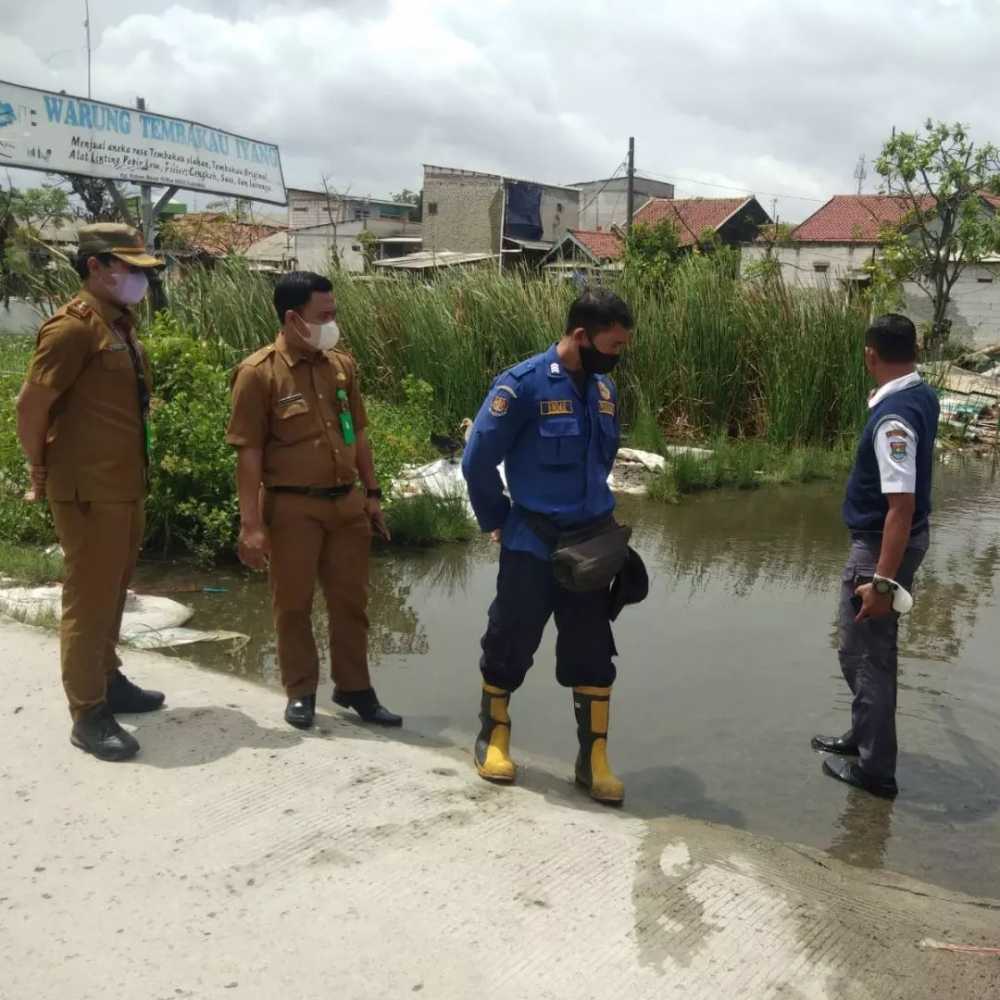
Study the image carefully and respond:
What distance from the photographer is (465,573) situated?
7.04m

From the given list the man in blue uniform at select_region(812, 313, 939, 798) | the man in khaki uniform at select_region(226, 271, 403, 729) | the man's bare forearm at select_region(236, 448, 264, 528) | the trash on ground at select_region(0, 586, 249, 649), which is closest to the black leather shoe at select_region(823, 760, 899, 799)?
the man in blue uniform at select_region(812, 313, 939, 798)

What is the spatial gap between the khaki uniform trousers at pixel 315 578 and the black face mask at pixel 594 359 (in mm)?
1058

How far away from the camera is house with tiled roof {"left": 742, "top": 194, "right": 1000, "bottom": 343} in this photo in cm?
2111

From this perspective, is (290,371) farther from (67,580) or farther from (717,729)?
(717,729)

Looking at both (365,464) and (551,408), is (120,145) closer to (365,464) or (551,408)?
(365,464)

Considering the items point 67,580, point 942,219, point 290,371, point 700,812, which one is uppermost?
point 942,219

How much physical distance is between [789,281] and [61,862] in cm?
1183

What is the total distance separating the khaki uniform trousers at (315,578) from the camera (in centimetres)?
377

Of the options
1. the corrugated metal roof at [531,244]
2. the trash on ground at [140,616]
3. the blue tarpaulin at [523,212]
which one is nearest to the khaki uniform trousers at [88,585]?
the trash on ground at [140,616]

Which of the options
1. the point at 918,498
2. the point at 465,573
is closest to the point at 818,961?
the point at 918,498

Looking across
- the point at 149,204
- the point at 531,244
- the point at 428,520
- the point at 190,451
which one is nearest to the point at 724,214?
the point at 531,244

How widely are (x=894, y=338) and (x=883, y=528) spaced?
2.22 feet

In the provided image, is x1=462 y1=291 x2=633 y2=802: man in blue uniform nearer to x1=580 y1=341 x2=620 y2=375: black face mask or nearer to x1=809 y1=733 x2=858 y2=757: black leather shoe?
x1=580 y1=341 x2=620 y2=375: black face mask

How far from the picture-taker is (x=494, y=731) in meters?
3.63
